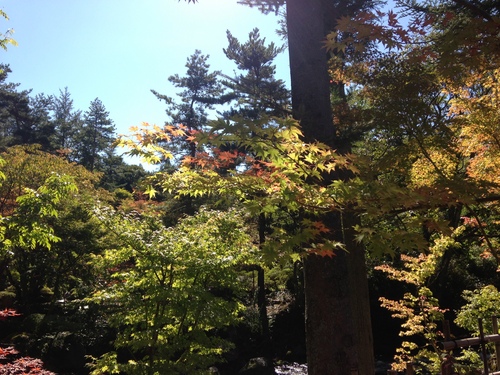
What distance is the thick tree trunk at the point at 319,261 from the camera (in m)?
3.24

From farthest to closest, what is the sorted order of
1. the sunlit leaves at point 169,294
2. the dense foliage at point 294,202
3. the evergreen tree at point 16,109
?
the evergreen tree at point 16,109 < the sunlit leaves at point 169,294 < the dense foliage at point 294,202

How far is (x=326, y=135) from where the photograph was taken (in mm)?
3686

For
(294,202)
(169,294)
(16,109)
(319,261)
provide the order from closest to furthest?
1. (294,202)
2. (319,261)
3. (169,294)
4. (16,109)

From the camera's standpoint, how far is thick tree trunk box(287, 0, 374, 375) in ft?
10.6

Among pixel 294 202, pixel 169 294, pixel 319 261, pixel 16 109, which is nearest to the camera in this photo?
pixel 294 202

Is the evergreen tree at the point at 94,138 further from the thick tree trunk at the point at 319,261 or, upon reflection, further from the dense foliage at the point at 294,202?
the thick tree trunk at the point at 319,261

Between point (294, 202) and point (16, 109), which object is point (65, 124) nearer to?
point (16, 109)

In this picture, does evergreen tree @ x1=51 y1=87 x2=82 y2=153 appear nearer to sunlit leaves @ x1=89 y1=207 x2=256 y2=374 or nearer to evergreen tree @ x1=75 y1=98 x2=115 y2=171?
evergreen tree @ x1=75 y1=98 x2=115 y2=171

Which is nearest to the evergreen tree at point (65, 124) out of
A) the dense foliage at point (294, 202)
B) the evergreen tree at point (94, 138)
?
the evergreen tree at point (94, 138)

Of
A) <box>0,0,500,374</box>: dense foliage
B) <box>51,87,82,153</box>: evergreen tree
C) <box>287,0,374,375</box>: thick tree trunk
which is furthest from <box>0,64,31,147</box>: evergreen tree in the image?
<box>287,0,374,375</box>: thick tree trunk

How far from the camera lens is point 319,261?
11.1ft

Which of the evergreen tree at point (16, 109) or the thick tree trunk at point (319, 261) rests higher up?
the evergreen tree at point (16, 109)

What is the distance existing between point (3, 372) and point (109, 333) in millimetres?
7839

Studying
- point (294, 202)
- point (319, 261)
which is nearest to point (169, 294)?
point (319, 261)
